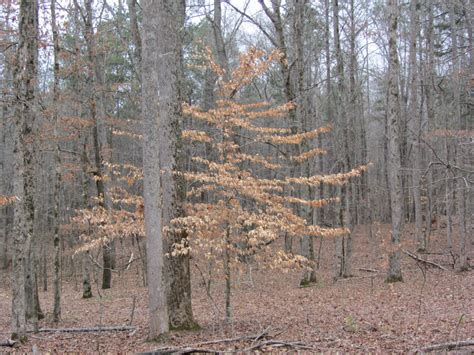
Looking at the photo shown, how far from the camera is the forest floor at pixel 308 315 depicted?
802 cm

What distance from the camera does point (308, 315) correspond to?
1068 cm

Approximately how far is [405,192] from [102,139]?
2316 centimetres

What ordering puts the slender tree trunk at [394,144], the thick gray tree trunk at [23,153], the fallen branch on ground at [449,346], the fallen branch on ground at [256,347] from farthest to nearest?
the slender tree trunk at [394,144], the thick gray tree trunk at [23,153], the fallen branch on ground at [256,347], the fallen branch on ground at [449,346]


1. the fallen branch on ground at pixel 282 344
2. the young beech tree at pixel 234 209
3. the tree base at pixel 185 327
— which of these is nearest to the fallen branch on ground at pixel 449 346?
the fallen branch on ground at pixel 282 344

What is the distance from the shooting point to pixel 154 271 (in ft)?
27.3

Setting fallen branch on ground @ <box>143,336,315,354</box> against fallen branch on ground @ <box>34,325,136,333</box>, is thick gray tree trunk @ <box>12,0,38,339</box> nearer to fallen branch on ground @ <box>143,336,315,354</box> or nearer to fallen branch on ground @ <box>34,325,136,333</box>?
fallen branch on ground @ <box>34,325,136,333</box>

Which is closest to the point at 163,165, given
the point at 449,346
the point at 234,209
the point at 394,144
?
the point at 234,209

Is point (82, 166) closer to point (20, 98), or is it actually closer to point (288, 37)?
point (20, 98)

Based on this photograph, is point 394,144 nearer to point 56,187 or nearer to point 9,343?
point 56,187

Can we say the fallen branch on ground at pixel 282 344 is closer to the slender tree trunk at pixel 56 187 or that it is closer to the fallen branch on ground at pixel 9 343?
the fallen branch on ground at pixel 9 343

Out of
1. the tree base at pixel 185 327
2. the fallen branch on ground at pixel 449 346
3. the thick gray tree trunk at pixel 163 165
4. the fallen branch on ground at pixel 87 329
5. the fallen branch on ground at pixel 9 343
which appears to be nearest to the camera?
the fallen branch on ground at pixel 449 346

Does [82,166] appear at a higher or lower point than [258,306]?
higher

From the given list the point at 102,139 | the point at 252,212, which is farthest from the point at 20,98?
the point at 102,139

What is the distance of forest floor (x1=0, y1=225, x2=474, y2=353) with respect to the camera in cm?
802
